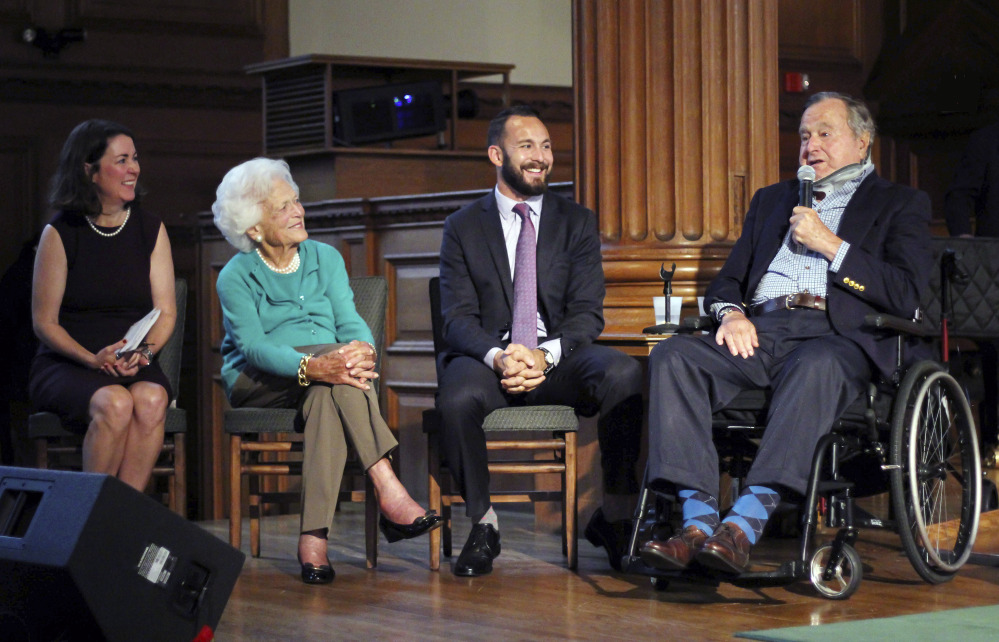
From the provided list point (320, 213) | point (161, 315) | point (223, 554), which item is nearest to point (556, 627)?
point (223, 554)

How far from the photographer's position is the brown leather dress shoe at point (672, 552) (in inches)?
117

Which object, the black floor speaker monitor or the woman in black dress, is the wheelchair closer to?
the black floor speaker monitor

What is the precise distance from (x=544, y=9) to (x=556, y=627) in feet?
16.7

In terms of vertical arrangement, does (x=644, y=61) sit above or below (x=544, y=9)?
below

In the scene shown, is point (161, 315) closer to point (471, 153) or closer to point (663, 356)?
point (663, 356)

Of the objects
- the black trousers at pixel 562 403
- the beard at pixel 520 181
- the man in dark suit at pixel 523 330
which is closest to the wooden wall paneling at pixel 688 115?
the man in dark suit at pixel 523 330

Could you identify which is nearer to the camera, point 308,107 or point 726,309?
point 726,309

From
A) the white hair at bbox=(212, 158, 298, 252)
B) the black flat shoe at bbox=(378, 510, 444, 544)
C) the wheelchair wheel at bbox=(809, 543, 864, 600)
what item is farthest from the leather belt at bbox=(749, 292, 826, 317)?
the white hair at bbox=(212, 158, 298, 252)

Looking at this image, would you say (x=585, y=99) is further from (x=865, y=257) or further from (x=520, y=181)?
(x=865, y=257)

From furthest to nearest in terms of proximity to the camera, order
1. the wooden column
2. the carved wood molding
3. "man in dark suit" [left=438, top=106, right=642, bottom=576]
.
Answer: the carved wood molding < the wooden column < "man in dark suit" [left=438, top=106, right=642, bottom=576]

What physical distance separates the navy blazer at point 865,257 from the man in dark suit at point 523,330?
0.37 m

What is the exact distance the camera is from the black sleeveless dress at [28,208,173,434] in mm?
3846

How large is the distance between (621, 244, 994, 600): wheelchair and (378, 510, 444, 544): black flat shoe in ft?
1.80

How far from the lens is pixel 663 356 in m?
3.30
